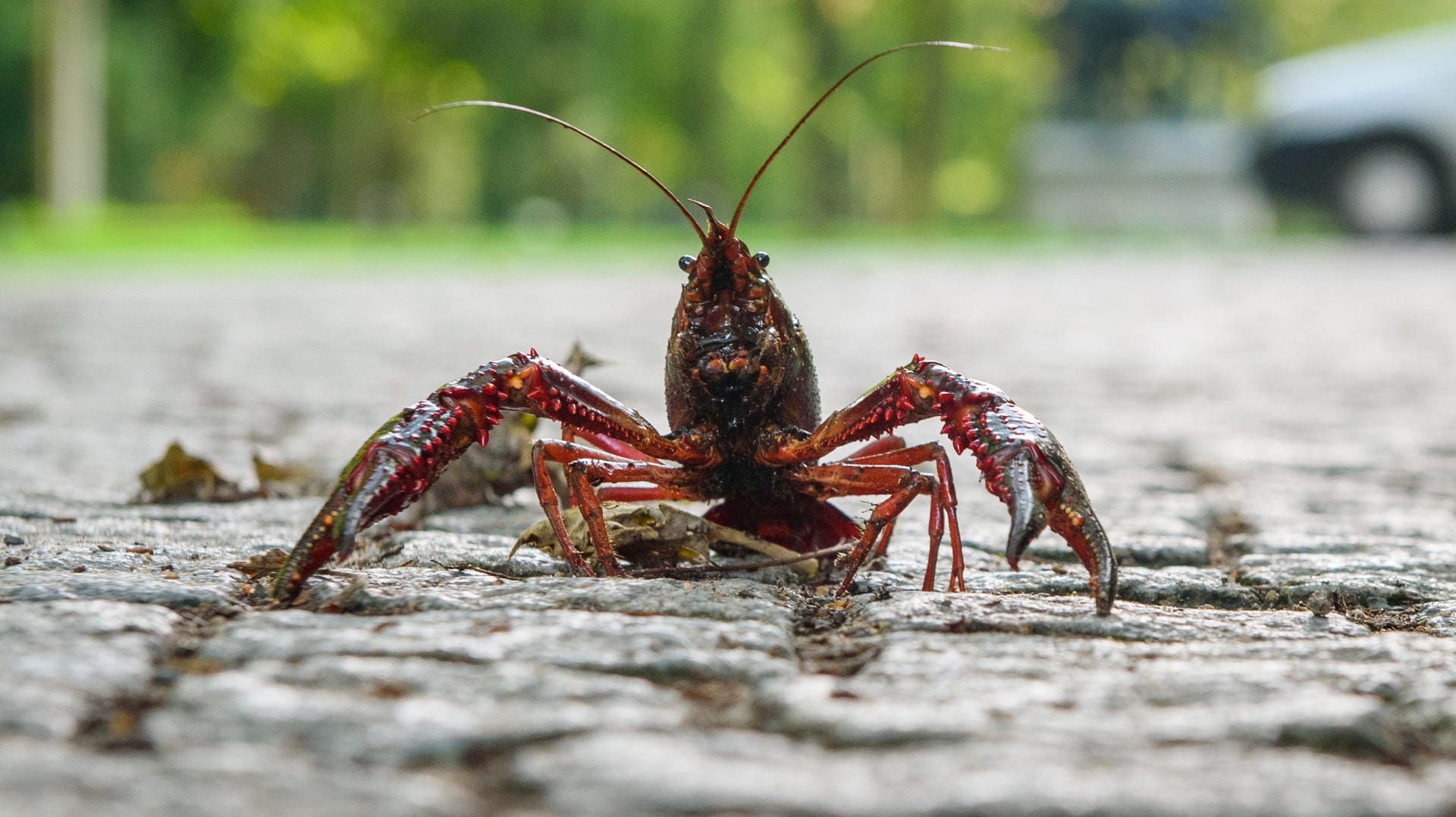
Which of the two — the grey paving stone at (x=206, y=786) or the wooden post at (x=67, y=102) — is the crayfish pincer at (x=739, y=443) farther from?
the wooden post at (x=67, y=102)

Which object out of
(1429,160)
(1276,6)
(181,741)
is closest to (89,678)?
(181,741)

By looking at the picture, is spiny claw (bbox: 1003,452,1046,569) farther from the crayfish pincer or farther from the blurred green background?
the blurred green background

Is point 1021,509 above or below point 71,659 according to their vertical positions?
above

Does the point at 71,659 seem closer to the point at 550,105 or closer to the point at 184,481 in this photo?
the point at 184,481

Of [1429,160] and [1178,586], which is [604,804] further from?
[1429,160]

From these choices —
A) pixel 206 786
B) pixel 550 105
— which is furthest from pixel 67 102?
pixel 206 786

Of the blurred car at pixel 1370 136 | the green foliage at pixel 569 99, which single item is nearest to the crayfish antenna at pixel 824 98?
the blurred car at pixel 1370 136

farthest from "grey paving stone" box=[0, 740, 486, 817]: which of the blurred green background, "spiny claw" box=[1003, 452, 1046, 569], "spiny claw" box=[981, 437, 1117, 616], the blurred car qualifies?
the blurred car
